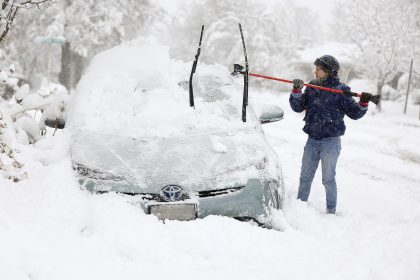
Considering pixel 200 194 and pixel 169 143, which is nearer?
pixel 200 194

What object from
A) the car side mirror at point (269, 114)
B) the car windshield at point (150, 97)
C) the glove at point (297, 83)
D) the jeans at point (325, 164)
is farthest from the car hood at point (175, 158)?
the jeans at point (325, 164)

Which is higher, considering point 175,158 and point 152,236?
point 175,158

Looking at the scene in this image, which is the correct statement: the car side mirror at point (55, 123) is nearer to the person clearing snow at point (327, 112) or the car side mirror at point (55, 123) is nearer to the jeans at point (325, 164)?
the person clearing snow at point (327, 112)

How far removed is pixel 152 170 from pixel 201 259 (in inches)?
33.1

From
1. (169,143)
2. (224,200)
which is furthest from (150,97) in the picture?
(224,200)

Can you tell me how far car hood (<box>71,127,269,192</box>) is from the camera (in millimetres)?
3305

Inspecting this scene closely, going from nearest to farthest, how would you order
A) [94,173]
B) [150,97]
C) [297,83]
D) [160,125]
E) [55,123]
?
1. [94,173]
2. [160,125]
3. [150,97]
4. [297,83]
5. [55,123]

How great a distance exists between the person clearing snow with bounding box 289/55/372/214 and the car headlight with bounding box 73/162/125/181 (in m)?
2.20

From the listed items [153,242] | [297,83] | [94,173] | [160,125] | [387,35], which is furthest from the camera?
→ [387,35]

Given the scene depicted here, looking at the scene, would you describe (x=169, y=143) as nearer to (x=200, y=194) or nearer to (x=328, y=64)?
(x=200, y=194)

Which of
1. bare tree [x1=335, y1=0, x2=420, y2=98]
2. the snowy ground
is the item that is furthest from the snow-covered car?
bare tree [x1=335, y1=0, x2=420, y2=98]

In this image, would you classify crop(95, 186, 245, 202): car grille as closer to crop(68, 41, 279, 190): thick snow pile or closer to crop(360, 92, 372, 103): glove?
crop(68, 41, 279, 190): thick snow pile

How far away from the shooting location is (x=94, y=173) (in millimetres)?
3373

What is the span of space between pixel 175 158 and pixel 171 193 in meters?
0.36
